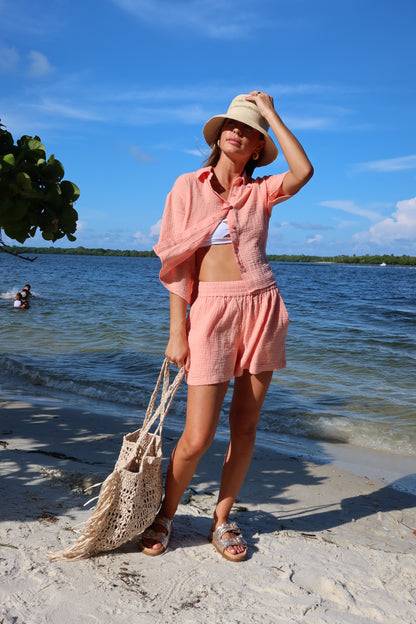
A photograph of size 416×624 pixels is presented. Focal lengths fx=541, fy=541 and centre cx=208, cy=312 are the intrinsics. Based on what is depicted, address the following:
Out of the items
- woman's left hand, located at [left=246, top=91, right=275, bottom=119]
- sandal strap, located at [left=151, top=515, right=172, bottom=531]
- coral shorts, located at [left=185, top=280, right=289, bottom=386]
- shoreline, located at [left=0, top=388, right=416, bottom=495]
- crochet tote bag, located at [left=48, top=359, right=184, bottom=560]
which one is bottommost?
shoreline, located at [left=0, top=388, right=416, bottom=495]

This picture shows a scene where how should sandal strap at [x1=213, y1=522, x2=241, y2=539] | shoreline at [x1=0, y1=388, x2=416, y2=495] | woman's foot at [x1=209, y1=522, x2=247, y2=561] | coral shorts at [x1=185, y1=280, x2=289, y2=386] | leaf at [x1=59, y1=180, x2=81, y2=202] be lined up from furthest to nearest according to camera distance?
shoreline at [x1=0, y1=388, x2=416, y2=495]
leaf at [x1=59, y1=180, x2=81, y2=202]
sandal strap at [x1=213, y1=522, x2=241, y2=539]
woman's foot at [x1=209, y1=522, x2=247, y2=561]
coral shorts at [x1=185, y1=280, x2=289, y2=386]

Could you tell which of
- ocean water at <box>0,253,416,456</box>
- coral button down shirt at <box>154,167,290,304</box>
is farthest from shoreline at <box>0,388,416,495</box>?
coral button down shirt at <box>154,167,290,304</box>

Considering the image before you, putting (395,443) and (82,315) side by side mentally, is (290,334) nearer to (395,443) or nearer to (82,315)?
(82,315)

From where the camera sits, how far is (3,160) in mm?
2738

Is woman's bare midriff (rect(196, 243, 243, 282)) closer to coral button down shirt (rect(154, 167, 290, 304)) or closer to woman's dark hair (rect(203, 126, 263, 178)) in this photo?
coral button down shirt (rect(154, 167, 290, 304))

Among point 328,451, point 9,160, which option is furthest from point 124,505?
point 328,451

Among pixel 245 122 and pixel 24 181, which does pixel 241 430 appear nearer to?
pixel 245 122

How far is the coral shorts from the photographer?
2695 mm

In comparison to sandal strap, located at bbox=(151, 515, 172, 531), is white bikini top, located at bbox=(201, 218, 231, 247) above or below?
above

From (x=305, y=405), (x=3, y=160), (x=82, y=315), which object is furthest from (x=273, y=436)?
(x=82, y=315)

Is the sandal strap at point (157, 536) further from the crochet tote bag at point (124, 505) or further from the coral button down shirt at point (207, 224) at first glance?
the coral button down shirt at point (207, 224)

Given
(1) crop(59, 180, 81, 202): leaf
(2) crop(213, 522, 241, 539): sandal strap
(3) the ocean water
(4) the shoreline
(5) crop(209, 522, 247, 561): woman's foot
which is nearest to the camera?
(5) crop(209, 522, 247, 561): woman's foot

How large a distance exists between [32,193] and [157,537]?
6.24 feet

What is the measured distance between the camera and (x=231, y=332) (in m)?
2.72
